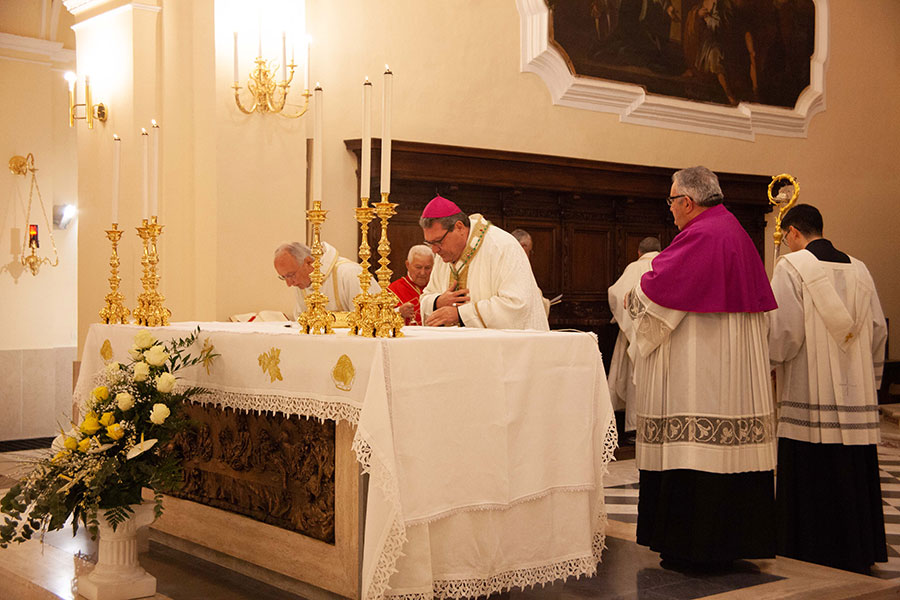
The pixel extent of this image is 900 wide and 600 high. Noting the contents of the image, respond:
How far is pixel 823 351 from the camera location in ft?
18.2

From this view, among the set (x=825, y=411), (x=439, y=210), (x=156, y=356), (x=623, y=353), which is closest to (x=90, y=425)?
(x=156, y=356)

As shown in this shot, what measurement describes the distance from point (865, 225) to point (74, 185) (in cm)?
909

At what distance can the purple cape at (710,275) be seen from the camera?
4785 millimetres

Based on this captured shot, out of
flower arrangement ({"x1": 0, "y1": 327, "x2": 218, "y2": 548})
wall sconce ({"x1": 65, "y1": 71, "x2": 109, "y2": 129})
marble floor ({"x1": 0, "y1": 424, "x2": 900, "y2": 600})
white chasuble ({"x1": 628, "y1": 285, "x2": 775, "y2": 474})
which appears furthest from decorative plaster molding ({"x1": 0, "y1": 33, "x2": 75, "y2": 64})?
white chasuble ({"x1": 628, "y1": 285, "x2": 775, "y2": 474})

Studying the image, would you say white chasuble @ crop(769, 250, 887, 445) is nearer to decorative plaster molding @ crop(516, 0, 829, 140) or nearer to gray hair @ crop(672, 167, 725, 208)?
gray hair @ crop(672, 167, 725, 208)

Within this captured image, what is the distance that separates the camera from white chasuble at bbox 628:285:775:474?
4.80m

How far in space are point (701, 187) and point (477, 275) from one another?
125 cm

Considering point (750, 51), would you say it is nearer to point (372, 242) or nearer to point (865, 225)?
point (865, 225)

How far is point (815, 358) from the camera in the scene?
18.2 ft

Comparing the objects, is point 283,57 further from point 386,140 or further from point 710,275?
point 710,275

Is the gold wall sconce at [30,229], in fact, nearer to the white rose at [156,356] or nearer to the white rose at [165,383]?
the white rose at [156,356]

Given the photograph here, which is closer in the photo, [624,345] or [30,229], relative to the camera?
[624,345]

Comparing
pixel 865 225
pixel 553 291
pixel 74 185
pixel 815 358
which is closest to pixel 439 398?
pixel 815 358

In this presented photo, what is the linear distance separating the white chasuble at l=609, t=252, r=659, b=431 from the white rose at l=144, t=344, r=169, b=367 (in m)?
5.56
